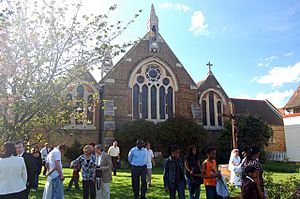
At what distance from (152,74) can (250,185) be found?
19674 millimetres

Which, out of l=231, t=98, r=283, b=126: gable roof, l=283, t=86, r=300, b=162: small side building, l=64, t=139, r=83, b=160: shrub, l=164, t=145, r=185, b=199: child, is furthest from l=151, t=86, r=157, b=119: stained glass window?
l=164, t=145, r=185, b=199: child

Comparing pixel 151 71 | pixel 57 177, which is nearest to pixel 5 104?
pixel 57 177

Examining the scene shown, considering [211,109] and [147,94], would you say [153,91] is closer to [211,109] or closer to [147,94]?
[147,94]

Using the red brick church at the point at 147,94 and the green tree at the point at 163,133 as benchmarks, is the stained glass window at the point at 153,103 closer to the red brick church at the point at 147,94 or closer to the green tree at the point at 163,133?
the red brick church at the point at 147,94

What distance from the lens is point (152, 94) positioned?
79.9 ft

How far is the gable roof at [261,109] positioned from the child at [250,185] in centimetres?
2712

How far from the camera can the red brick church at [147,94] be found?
22.5 metres

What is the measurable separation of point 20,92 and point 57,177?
142 inches

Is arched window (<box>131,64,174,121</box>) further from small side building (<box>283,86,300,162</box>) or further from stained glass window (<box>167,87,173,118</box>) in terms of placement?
small side building (<box>283,86,300,162</box>)

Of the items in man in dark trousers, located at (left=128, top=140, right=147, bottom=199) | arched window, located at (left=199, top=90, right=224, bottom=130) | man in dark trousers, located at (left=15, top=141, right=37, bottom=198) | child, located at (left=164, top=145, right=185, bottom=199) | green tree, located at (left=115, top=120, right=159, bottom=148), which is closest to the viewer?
man in dark trousers, located at (left=15, top=141, right=37, bottom=198)

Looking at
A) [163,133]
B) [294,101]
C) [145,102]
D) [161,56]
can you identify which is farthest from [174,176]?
[294,101]

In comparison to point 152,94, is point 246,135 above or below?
below

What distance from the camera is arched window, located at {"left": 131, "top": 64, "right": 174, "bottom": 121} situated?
2377cm

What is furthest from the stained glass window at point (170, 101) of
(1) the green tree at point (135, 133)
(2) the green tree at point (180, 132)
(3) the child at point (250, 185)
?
(3) the child at point (250, 185)
